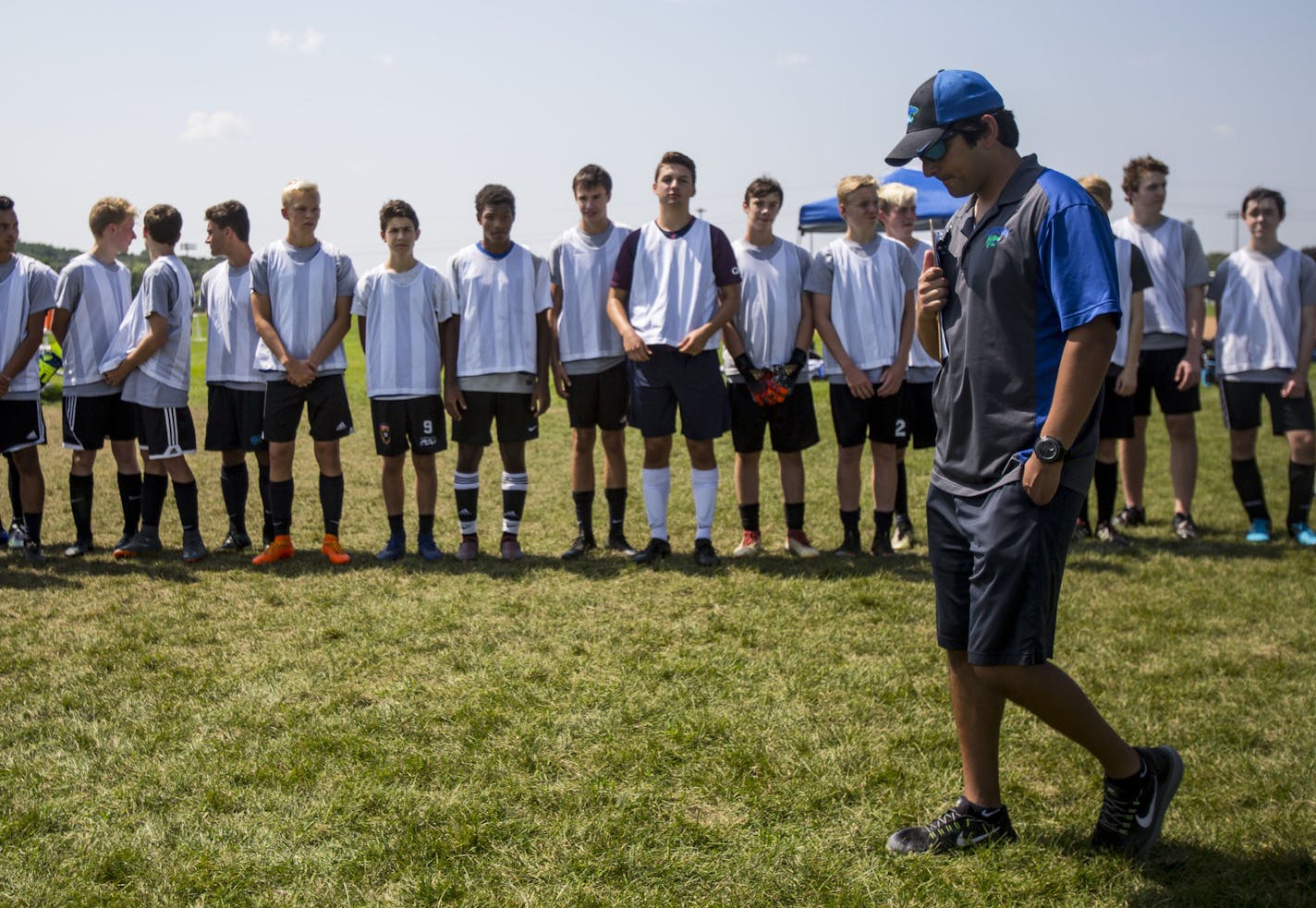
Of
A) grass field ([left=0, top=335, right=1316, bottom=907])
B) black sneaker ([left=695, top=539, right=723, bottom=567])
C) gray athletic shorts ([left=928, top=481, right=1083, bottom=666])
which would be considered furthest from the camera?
black sneaker ([left=695, top=539, right=723, bottom=567])

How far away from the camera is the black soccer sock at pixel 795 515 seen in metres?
7.11

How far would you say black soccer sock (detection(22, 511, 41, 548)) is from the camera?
7090mm

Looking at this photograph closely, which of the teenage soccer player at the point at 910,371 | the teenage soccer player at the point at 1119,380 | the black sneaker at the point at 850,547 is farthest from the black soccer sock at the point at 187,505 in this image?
the teenage soccer player at the point at 1119,380

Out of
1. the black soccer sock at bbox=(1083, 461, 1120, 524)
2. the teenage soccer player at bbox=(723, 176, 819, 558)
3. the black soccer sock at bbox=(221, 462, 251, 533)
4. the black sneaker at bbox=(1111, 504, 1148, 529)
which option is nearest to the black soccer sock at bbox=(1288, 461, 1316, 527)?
the black sneaker at bbox=(1111, 504, 1148, 529)

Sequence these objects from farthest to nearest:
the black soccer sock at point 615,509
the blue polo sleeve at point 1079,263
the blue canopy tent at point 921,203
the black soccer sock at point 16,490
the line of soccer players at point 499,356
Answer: the blue canopy tent at point 921,203, the black soccer sock at point 16,490, the black soccer sock at point 615,509, the line of soccer players at point 499,356, the blue polo sleeve at point 1079,263

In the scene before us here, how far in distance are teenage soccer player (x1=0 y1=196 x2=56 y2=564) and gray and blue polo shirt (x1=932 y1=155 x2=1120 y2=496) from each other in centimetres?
616

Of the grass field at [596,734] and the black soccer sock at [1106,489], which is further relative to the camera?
the black soccer sock at [1106,489]

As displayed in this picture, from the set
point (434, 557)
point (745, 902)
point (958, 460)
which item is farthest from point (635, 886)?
point (434, 557)

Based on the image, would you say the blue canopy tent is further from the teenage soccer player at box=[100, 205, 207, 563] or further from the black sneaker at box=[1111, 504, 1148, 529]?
the teenage soccer player at box=[100, 205, 207, 563]

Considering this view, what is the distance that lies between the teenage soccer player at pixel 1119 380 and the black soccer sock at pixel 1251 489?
80 centimetres

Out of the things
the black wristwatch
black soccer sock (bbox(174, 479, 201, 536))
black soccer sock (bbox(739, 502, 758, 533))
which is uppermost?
the black wristwatch

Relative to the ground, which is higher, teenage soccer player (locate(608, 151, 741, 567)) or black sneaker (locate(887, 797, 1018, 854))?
teenage soccer player (locate(608, 151, 741, 567))

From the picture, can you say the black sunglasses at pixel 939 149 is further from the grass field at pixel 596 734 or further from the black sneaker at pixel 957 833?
the grass field at pixel 596 734

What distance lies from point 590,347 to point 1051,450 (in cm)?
450
